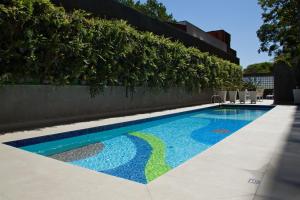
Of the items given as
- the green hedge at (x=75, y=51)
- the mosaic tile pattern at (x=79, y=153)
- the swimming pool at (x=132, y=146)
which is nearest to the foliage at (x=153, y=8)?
the green hedge at (x=75, y=51)

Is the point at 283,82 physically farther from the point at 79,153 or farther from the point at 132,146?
the point at 79,153

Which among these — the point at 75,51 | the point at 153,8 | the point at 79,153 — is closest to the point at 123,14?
the point at 75,51

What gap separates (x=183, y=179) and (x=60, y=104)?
234 inches

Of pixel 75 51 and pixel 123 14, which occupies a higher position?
pixel 123 14

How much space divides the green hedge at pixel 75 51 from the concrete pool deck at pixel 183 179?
3.19 metres

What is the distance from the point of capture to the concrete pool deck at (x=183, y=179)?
2320mm

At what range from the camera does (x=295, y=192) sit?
241 centimetres

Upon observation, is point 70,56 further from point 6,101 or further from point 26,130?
point 26,130

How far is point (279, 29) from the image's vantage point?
838 inches

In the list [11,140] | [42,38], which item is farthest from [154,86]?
[11,140]

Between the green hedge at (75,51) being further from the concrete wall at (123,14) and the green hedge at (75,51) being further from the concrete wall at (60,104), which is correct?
the concrete wall at (123,14)

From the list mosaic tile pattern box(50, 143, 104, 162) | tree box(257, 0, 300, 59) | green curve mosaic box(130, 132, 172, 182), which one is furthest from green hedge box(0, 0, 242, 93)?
tree box(257, 0, 300, 59)

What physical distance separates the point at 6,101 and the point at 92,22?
345 centimetres

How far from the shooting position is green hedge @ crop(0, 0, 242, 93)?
608 centimetres
